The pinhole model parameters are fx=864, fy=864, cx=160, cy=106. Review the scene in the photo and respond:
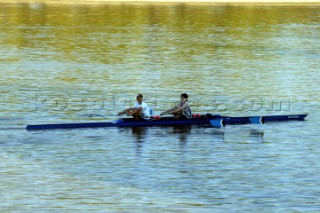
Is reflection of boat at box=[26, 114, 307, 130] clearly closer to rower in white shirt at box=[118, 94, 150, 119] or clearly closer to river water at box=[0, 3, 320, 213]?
rower in white shirt at box=[118, 94, 150, 119]

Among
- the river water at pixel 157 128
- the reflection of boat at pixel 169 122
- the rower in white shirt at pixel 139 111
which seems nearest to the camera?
the river water at pixel 157 128

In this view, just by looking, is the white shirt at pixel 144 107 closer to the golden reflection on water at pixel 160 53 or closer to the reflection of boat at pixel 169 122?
the reflection of boat at pixel 169 122

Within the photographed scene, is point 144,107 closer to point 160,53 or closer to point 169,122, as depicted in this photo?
point 169,122

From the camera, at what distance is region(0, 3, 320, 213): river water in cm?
3216

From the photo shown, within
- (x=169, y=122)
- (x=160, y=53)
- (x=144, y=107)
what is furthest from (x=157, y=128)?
(x=160, y=53)

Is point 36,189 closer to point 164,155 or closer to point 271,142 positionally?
point 164,155

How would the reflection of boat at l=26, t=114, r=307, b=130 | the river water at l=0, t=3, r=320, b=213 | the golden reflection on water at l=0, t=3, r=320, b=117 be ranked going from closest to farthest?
the river water at l=0, t=3, r=320, b=213
the reflection of boat at l=26, t=114, r=307, b=130
the golden reflection on water at l=0, t=3, r=320, b=117

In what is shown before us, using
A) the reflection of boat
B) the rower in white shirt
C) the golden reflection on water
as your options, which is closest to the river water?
the golden reflection on water

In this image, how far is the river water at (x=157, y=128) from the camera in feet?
105

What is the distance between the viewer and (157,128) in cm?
4472

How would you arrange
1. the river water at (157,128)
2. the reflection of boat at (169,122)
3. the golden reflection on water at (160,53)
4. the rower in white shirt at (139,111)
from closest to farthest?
the river water at (157,128), the reflection of boat at (169,122), the rower in white shirt at (139,111), the golden reflection on water at (160,53)

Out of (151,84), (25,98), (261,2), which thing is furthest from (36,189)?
(261,2)

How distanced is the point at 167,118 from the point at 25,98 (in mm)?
13726

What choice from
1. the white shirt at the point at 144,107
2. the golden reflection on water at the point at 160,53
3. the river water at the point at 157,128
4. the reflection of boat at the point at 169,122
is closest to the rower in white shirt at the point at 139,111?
the white shirt at the point at 144,107
